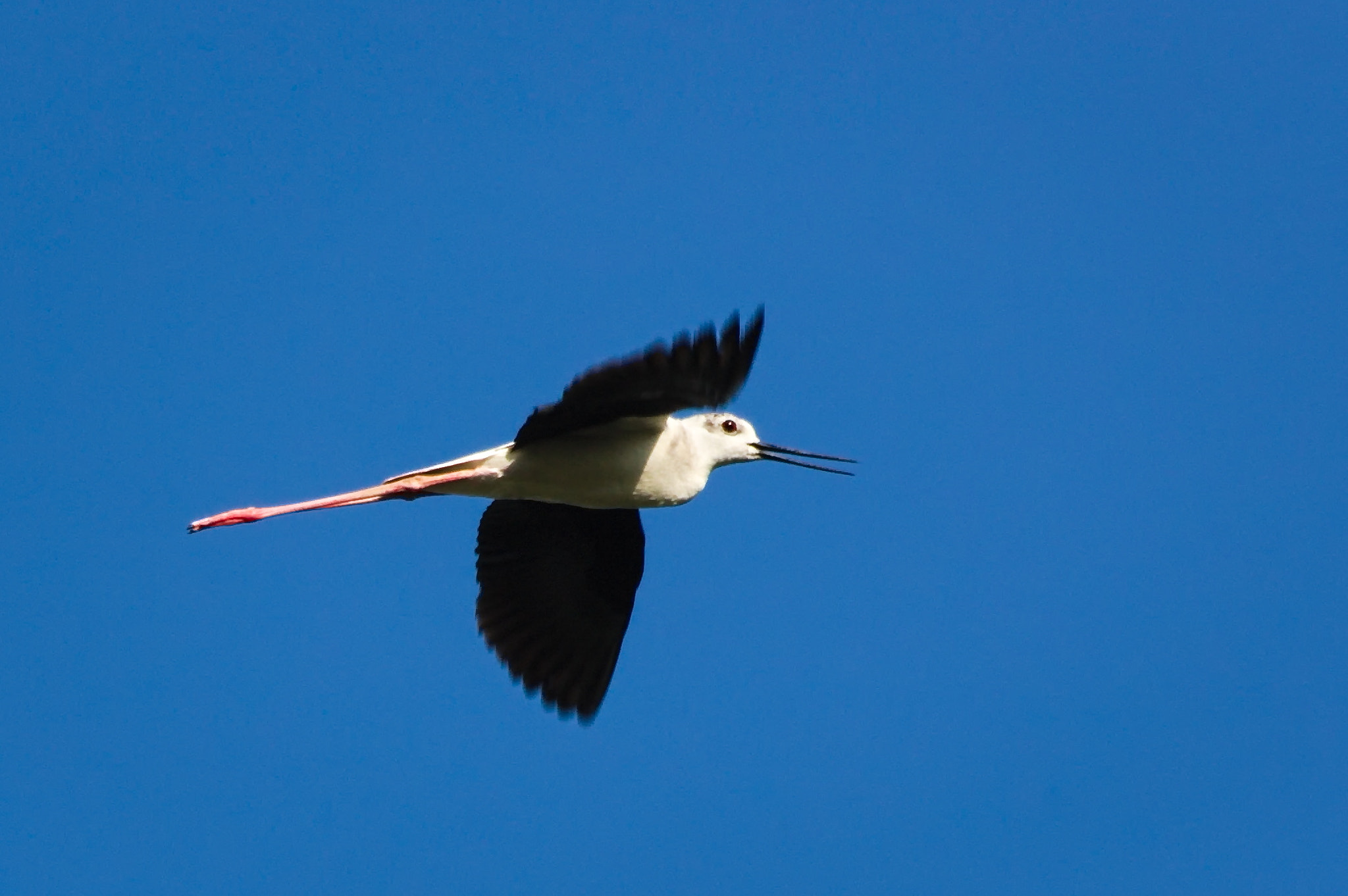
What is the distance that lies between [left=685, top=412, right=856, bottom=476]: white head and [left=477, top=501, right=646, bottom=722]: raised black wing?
0.77 meters

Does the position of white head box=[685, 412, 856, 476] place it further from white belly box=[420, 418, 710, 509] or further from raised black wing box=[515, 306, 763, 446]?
raised black wing box=[515, 306, 763, 446]

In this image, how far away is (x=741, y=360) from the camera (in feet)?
26.3

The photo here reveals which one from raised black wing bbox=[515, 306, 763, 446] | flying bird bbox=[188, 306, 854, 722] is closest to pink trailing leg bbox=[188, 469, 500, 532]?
flying bird bbox=[188, 306, 854, 722]

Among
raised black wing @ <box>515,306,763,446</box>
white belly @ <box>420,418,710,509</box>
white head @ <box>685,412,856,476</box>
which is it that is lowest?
raised black wing @ <box>515,306,763,446</box>

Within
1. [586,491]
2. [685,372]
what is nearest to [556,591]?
[586,491]

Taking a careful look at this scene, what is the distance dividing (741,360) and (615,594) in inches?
139

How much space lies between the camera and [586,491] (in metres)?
9.86

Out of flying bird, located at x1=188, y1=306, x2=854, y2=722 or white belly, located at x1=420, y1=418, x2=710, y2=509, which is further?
white belly, located at x1=420, y1=418, x2=710, y2=509

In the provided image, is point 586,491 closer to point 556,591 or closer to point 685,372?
point 556,591

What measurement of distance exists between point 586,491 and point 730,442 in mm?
1356

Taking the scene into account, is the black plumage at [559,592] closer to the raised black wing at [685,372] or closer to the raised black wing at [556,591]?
the raised black wing at [556,591]

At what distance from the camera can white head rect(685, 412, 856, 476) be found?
10.6 metres

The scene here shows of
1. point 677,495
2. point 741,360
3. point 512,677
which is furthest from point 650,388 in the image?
point 512,677

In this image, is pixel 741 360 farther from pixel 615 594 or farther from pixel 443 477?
pixel 615 594
